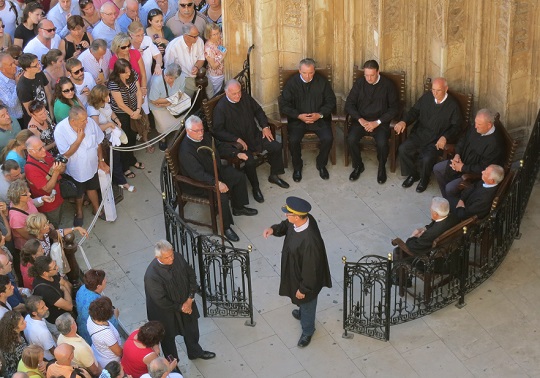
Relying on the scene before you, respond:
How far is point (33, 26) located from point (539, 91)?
6400 millimetres

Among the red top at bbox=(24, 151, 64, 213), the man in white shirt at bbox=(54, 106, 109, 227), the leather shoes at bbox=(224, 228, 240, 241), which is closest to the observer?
the red top at bbox=(24, 151, 64, 213)

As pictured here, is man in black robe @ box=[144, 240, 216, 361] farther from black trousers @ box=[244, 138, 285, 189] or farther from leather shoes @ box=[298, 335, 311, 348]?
black trousers @ box=[244, 138, 285, 189]

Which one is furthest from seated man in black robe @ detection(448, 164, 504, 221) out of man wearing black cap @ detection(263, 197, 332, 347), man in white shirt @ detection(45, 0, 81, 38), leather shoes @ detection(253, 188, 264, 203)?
man in white shirt @ detection(45, 0, 81, 38)

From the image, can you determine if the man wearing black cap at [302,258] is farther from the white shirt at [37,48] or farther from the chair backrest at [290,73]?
the white shirt at [37,48]

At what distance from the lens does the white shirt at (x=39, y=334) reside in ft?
35.0

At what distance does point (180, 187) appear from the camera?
13.3 metres

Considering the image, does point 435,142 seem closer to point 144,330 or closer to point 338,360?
point 338,360

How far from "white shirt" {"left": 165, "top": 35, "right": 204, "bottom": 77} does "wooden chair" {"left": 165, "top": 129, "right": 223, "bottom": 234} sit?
147 centimetres

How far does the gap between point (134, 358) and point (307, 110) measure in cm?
490

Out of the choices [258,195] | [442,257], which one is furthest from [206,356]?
[258,195]

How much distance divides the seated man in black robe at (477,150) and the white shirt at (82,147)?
13.2 feet

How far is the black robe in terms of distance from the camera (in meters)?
11.4

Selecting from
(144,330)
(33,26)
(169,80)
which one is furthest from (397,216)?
(33,26)

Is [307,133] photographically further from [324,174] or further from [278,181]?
[278,181]
